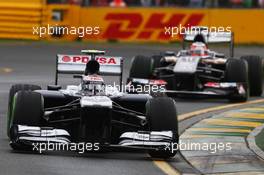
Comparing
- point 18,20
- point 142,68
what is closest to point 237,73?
point 142,68

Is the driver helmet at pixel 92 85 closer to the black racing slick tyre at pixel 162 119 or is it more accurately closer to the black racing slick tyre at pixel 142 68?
the black racing slick tyre at pixel 162 119

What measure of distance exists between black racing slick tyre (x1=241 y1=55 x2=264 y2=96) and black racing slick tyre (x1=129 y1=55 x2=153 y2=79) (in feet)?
7.20

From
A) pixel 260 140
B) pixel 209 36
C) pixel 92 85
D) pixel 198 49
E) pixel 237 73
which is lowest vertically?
pixel 260 140

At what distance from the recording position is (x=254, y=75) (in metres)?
22.5

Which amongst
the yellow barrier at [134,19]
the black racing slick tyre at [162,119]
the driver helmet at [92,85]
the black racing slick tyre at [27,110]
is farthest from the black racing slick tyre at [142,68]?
the yellow barrier at [134,19]

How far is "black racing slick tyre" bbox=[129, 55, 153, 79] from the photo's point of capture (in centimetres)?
2148

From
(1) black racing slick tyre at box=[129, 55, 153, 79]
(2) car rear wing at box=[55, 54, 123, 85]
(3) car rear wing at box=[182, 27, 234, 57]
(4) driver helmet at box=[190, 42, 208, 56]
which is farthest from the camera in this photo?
(3) car rear wing at box=[182, 27, 234, 57]

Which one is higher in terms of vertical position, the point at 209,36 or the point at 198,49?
the point at 209,36

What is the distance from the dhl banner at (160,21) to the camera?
3503cm

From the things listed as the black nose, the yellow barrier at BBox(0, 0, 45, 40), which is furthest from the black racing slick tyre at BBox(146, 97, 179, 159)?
the yellow barrier at BBox(0, 0, 45, 40)

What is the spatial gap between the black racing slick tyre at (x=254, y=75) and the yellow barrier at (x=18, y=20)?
1328cm

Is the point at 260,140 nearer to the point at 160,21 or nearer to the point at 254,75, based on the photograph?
the point at 254,75

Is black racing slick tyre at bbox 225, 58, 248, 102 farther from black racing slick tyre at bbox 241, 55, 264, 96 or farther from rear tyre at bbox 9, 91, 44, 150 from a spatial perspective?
rear tyre at bbox 9, 91, 44, 150

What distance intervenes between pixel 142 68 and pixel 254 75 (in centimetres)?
254
